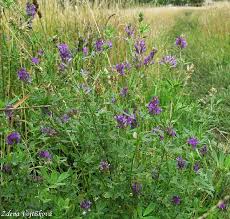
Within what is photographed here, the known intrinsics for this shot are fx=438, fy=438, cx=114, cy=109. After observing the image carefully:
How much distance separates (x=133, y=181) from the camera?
157cm

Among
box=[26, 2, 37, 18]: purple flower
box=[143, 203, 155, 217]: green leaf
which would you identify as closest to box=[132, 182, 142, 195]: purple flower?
box=[143, 203, 155, 217]: green leaf

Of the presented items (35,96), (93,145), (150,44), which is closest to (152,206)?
(93,145)

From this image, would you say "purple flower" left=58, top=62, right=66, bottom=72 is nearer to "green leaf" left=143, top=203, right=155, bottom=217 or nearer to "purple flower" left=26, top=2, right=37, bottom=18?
"purple flower" left=26, top=2, right=37, bottom=18

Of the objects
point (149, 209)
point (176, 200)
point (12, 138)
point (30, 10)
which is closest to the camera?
point (12, 138)

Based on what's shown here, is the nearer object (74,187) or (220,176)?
(74,187)

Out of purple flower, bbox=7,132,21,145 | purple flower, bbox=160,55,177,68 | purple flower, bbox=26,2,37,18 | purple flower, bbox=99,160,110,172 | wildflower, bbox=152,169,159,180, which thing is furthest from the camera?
purple flower, bbox=26,2,37,18

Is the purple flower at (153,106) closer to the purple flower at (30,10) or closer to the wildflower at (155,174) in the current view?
the wildflower at (155,174)

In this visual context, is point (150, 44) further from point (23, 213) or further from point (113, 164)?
point (23, 213)

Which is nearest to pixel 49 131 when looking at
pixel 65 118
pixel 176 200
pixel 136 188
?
pixel 65 118

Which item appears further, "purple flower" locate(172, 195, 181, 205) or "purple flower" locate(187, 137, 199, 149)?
"purple flower" locate(187, 137, 199, 149)

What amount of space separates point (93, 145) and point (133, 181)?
0.65 ft

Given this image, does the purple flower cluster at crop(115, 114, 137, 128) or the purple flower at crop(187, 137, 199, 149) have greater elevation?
the purple flower cluster at crop(115, 114, 137, 128)

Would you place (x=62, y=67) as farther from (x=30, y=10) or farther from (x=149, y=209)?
(x=149, y=209)

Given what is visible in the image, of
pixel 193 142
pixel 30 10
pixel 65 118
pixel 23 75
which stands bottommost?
pixel 193 142
